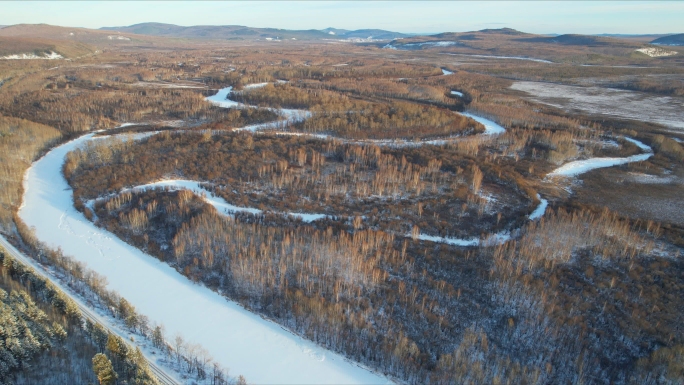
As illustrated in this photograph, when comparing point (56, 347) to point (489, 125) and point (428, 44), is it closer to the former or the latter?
point (489, 125)

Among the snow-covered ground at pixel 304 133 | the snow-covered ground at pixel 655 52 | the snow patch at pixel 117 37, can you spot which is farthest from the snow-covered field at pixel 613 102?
the snow patch at pixel 117 37

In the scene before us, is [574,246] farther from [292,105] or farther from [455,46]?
[455,46]

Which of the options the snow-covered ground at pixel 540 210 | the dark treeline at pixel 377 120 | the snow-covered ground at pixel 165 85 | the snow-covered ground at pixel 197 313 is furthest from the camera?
the snow-covered ground at pixel 165 85

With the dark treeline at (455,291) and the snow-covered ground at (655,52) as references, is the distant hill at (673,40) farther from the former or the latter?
the dark treeline at (455,291)

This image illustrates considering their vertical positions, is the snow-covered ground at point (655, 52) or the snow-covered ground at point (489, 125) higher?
the snow-covered ground at point (655, 52)

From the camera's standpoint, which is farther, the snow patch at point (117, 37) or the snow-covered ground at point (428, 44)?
the snow patch at point (117, 37)

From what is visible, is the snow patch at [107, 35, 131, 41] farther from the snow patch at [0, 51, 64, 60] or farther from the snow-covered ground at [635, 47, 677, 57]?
the snow-covered ground at [635, 47, 677, 57]

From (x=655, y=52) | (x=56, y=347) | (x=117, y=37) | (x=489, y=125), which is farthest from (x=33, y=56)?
(x=655, y=52)

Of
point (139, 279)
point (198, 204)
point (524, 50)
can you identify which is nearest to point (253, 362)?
point (139, 279)

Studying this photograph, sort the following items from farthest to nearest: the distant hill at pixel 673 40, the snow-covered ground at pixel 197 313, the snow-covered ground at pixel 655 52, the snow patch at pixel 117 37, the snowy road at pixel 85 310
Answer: the snow patch at pixel 117 37 < the distant hill at pixel 673 40 < the snow-covered ground at pixel 655 52 < the snow-covered ground at pixel 197 313 < the snowy road at pixel 85 310
